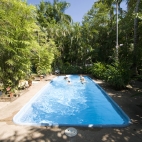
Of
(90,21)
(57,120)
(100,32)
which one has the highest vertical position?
(90,21)

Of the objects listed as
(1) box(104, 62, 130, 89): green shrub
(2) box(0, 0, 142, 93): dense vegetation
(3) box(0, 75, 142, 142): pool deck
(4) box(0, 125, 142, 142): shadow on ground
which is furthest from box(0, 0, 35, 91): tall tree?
(1) box(104, 62, 130, 89): green shrub

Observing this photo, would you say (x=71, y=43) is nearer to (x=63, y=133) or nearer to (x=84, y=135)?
(x=63, y=133)

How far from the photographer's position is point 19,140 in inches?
121

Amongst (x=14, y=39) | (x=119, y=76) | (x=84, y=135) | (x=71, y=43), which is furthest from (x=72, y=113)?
(x=71, y=43)

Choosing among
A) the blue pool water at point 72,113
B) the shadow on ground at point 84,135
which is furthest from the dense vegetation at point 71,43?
the shadow on ground at point 84,135

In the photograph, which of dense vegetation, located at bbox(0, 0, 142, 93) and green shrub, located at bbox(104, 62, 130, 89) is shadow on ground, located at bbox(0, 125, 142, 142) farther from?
green shrub, located at bbox(104, 62, 130, 89)

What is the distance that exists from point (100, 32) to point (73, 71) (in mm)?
6922

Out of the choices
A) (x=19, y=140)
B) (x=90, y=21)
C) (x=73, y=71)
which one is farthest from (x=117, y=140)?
(x=90, y=21)

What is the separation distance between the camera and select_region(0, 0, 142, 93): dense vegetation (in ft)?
20.6

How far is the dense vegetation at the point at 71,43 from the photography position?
6293 mm

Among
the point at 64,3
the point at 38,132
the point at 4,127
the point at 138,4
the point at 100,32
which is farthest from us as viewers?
the point at 64,3

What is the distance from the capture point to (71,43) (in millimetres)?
18359

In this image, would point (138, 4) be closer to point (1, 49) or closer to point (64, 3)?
point (1, 49)

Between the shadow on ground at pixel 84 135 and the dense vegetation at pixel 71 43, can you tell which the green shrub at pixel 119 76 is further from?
the shadow on ground at pixel 84 135
